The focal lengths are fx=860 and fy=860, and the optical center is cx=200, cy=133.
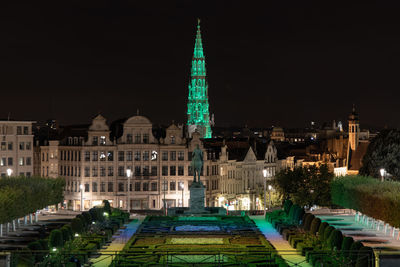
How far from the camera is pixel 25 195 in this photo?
8138 cm

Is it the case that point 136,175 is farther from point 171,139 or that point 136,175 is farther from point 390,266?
point 390,266

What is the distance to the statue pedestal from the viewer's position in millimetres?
84188

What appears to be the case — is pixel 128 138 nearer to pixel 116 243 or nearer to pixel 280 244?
pixel 116 243

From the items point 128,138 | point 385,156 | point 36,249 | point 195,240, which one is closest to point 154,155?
point 128,138

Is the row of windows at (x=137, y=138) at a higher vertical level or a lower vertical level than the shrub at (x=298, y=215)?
higher

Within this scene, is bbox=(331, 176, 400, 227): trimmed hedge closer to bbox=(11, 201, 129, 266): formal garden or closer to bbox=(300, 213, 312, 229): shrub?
bbox=(300, 213, 312, 229): shrub

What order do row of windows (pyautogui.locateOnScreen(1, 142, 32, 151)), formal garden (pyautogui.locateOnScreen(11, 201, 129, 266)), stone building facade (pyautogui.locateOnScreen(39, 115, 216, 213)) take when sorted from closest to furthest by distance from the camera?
formal garden (pyautogui.locateOnScreen(11, 201, 129, 266)) → stone building facade (pyautogui.locateOnScreen(39, 115, 216, 213)) → row of windows (pyautogui.locateOnScreen(1, 142, 32, 151))

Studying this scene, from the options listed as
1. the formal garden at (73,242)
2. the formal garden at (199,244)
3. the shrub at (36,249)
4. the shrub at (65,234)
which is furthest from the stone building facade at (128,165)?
the shrub at (36,249)

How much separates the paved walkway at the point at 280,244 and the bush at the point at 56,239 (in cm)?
1495

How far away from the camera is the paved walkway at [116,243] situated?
185 ft

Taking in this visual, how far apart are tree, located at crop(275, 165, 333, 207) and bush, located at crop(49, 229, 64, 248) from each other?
56.3 metres

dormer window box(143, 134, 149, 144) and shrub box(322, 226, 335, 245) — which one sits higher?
dormer window box(143, 134, 149, 144)

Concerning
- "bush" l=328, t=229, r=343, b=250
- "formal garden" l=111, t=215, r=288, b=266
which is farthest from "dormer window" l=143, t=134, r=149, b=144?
"bush" l=328, t=229, r=343, b=250

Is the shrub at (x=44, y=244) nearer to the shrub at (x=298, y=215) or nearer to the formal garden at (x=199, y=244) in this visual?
the formal garden at (x=199, y=244)
